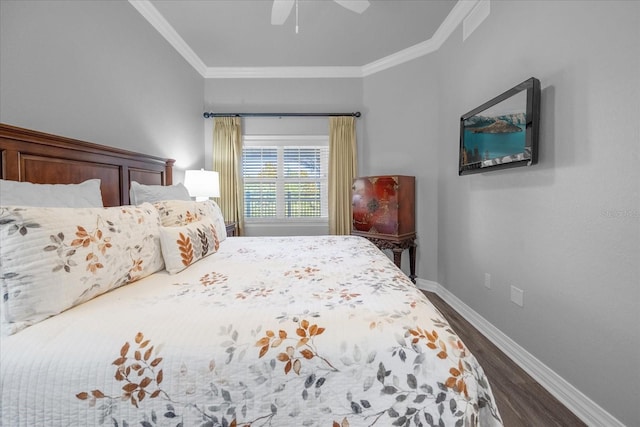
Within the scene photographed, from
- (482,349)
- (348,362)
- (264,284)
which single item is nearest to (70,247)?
(264,284)

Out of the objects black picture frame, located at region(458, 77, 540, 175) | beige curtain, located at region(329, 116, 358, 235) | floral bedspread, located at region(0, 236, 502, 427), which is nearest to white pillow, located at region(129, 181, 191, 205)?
floral bedspread, located at region(0, 236, 502, 427)

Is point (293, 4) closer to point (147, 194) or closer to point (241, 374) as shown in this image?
point (147, 194)

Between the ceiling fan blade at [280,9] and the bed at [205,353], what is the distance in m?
1.91

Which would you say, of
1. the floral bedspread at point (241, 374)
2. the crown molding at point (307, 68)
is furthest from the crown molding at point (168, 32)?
the floral bedspread at point (241, 374)

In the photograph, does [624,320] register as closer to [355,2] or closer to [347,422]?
[347,422]

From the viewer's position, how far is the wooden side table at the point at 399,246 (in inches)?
118

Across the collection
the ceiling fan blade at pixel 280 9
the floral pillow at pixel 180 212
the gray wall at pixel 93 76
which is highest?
the ceiling fan blade at pixel 280 9

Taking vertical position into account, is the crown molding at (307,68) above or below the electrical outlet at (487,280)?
above

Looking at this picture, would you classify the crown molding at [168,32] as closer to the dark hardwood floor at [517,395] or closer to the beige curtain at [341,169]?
the beige curtain at [341,169]

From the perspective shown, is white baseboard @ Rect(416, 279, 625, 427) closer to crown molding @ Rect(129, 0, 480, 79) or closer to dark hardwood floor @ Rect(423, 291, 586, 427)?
dark hardwood floor @ Rect(423, 291, 586, 427)

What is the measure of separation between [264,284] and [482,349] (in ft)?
5.82

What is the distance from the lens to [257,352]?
0.78 m

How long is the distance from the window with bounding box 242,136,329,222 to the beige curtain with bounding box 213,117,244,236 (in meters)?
0.15

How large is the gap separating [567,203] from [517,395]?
1.11m
